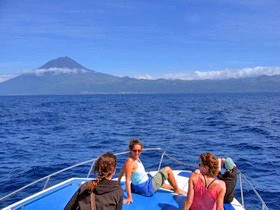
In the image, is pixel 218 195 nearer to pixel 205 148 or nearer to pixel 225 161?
pixel 225 161

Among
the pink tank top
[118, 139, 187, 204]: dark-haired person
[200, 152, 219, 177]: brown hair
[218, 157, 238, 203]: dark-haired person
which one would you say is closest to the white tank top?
[118, 139, 187, 204]: dark-haired person

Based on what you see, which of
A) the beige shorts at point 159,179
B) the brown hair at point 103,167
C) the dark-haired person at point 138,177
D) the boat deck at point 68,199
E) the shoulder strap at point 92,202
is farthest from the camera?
the beige shorts at point 159,179

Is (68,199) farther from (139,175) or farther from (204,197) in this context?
(204,197)

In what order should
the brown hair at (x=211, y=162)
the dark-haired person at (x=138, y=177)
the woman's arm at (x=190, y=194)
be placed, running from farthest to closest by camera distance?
the dark-haired person at (x=138, y=177) < the woman's arm at (x=190, y=194) < the brown hair at (x=211, y=162)

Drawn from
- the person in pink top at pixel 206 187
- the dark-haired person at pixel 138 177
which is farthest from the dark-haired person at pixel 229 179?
the person in pink top at pixel 206 187

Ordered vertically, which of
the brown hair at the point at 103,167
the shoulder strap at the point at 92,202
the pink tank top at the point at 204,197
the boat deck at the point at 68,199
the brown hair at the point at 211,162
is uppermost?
the brown hair at the point at 103,167

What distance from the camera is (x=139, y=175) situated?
7.88m

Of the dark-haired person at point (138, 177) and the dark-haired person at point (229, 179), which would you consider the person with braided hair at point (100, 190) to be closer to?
the dark-haired person at point (138, 177)

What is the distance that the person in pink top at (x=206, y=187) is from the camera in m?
5.74

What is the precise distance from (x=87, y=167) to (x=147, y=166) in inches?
111

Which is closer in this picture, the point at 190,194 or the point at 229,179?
the point at 190,194

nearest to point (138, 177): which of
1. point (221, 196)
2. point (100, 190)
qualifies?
point (221, 196)

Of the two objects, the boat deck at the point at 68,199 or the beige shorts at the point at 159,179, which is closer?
the boat deck at the point at 68,199

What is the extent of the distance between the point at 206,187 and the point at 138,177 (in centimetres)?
229
